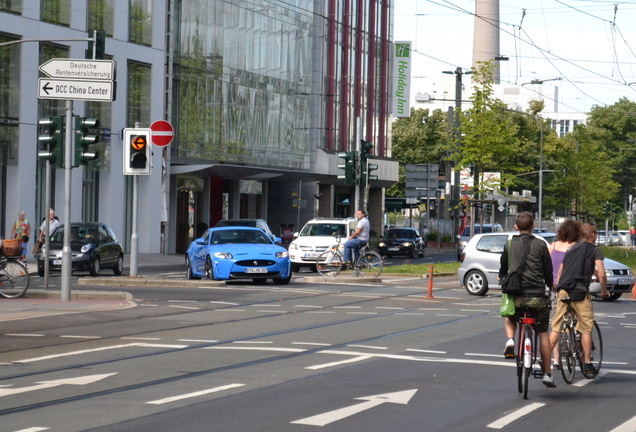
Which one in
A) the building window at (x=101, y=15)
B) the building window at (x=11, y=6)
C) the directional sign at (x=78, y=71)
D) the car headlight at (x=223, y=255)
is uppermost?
the building window at (x=101, y=15)

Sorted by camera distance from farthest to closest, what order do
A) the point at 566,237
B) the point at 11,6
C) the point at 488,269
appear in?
the point at 11,6
the point at 488,269
the point at 566,237

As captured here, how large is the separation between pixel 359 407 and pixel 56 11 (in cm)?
3476

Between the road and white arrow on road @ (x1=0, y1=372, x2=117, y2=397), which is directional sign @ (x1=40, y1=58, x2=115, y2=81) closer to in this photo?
the road

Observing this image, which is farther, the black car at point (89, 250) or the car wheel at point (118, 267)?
the car wheel at point (118, 267)

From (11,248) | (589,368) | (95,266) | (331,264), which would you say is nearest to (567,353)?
(589,368)

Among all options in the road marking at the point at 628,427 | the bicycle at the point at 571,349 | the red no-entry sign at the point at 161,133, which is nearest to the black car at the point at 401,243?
the red no-entry sign at the point at 161,133

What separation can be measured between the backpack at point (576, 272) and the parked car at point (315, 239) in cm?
2292

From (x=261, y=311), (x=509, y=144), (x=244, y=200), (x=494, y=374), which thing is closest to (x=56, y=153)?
(x=261, y=311)

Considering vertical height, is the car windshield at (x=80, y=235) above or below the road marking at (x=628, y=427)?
above

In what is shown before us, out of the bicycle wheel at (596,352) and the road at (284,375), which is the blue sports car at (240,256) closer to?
the road at (284,375)

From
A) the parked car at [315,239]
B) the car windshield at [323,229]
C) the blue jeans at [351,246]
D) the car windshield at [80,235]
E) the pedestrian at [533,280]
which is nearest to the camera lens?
the pedestrian at [533,280]

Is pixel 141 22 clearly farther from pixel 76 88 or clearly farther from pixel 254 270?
pixel 76 88

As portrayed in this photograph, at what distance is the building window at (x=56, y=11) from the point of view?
135ft

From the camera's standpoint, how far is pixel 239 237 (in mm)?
28594
